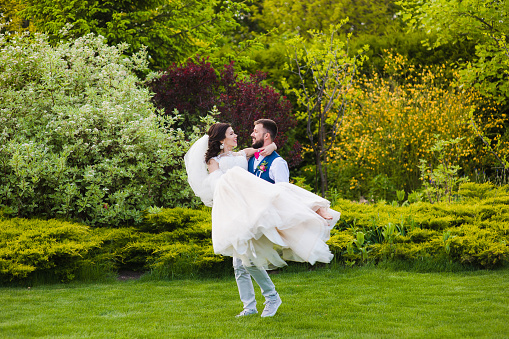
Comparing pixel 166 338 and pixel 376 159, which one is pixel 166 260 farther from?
pixel 376 159

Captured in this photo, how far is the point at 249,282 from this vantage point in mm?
4289

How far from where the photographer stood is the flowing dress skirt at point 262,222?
12.6 feet

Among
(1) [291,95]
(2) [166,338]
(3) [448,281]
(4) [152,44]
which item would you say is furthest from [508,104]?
(2) [166,338]

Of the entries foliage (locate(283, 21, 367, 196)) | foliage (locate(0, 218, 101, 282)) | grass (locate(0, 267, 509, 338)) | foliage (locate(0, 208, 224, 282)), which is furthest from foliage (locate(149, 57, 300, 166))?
grass (locate(0, 267, 509, 338))

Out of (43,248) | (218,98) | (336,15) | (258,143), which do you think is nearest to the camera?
(258,143)

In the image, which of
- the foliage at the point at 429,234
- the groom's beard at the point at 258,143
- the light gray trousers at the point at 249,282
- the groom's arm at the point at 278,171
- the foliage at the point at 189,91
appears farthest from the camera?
→ the foliage at the point at 189,91

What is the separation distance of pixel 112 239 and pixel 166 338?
8.59 ft

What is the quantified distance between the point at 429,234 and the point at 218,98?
12.8 ft

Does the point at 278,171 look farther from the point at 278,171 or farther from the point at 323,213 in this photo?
the point at 323,213

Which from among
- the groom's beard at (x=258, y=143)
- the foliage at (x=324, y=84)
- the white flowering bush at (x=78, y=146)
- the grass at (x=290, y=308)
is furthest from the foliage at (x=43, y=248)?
the foliage at (x=324, y=84)

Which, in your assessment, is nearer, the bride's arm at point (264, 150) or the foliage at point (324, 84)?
the bride's arm at point (264, 150)

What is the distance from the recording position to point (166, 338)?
12.3 feet

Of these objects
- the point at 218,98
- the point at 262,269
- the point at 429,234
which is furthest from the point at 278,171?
the point at 218,98

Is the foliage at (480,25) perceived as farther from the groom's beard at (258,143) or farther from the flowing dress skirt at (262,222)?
the flowing dress skirt at (262,222)
